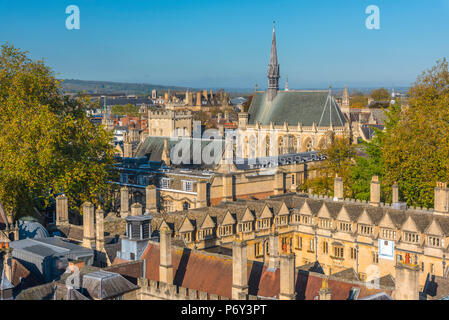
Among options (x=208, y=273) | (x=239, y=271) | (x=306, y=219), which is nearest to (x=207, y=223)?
(x=208, y=273)

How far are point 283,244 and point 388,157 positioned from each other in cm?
1191

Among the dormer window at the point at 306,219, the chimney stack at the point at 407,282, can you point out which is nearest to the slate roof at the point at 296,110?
the dormer window at the point at 306,219

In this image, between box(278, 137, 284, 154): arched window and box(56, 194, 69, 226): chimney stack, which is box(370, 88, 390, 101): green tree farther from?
box(56, 194, 69, 226): chimney stack

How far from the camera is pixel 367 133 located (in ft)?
262

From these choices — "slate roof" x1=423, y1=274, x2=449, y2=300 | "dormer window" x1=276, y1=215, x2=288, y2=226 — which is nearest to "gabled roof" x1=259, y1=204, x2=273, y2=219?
"dormer window" x1=276, y1=215, x2=288, y2=226

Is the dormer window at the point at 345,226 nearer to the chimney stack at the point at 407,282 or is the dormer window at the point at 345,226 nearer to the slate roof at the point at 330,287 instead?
the slate roof at the point at 330,287

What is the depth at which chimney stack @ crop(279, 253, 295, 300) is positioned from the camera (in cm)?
2106

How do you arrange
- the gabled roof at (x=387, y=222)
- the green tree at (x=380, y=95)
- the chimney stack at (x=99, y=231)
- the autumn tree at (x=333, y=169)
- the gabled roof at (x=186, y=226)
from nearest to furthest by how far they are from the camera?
the chimney stack at (x=99, y=231) → the gabled roof at (x=186, y=226) → the gabled roof at (x=387, y=222) → the autumn tree at (x=333, y=169) → the green tree at (x=380, y=95)

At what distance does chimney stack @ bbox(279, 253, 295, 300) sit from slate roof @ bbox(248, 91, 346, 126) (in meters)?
48.7

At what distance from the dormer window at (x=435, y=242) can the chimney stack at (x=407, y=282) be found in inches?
452

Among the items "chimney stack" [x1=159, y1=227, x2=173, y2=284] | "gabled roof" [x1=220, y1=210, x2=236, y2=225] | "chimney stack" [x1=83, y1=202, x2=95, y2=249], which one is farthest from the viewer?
"gabled roof" [x1=220, y1=210, x2=236, y2=225]

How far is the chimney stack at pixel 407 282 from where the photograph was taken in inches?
774
